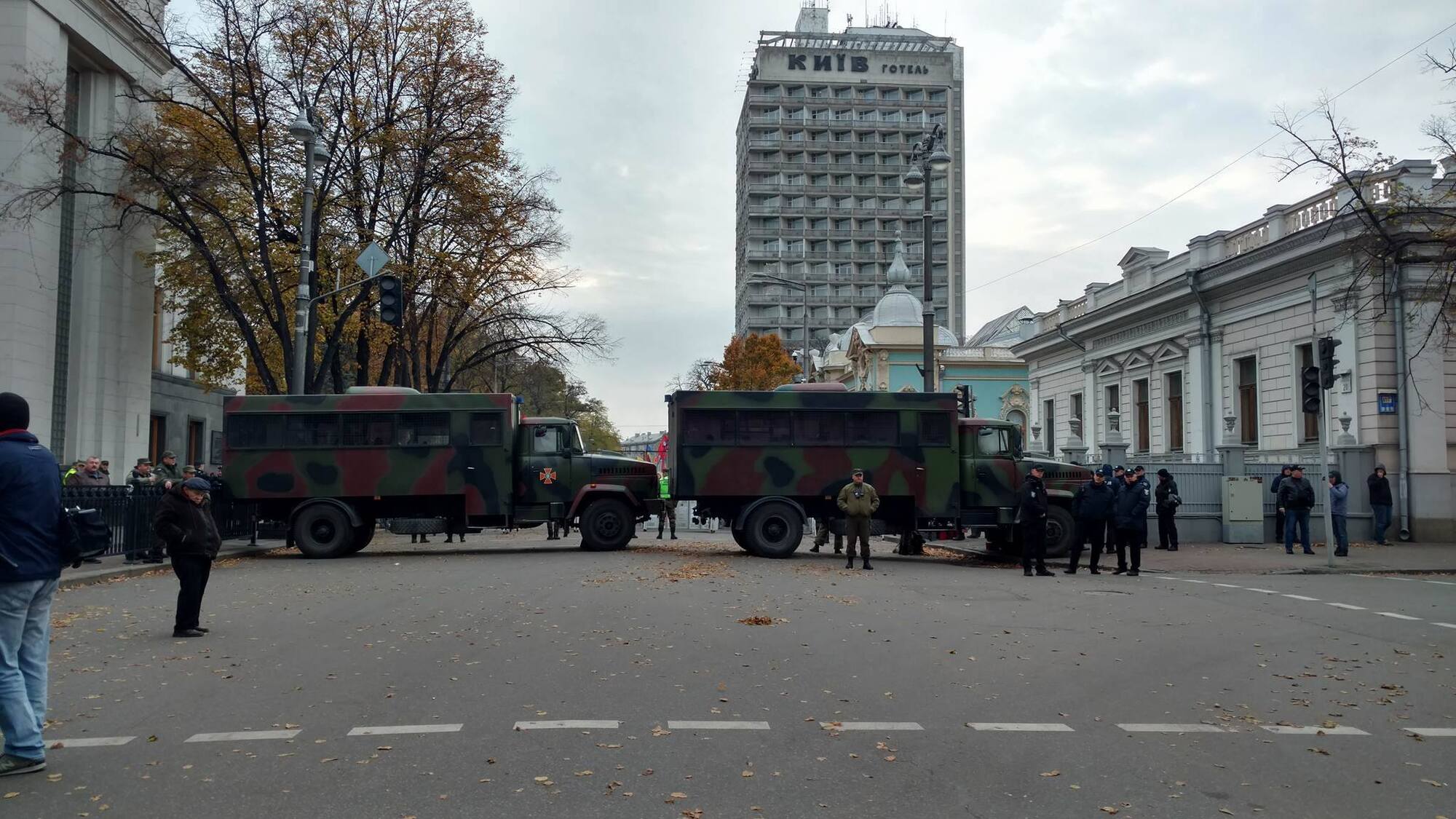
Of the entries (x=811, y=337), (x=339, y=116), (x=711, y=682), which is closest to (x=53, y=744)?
(x=711, y=682)

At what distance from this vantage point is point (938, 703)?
7.91 metres

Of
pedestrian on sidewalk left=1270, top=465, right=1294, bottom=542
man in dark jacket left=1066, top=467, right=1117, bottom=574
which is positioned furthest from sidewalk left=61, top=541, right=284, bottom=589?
pedestrian on sidewalk left=1270, top=465, right=1294, bottom=542

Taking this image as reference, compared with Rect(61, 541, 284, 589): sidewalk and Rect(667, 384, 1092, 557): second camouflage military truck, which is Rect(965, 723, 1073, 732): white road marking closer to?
Rect(61, 541, 284, 589): sidewalk

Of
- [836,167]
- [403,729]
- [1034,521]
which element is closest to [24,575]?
[403,729]

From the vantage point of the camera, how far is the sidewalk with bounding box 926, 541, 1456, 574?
65.7ft

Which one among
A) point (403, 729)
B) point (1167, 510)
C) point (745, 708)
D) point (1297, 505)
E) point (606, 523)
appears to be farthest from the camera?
point (1167, 510)

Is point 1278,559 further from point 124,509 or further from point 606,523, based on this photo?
point 124,509

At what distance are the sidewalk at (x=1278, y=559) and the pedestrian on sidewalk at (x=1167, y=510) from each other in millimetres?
288

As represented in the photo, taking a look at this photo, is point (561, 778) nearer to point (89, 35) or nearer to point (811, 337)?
point (89, 35)

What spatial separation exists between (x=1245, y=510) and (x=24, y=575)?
84.9 ft

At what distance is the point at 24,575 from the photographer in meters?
6.07

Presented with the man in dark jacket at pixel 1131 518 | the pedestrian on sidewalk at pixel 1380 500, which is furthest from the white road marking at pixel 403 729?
the pedestrian on sidewalk at pixel 1380 500

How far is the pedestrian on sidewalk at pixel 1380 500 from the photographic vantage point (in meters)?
24.9

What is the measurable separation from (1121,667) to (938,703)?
2.41 m
